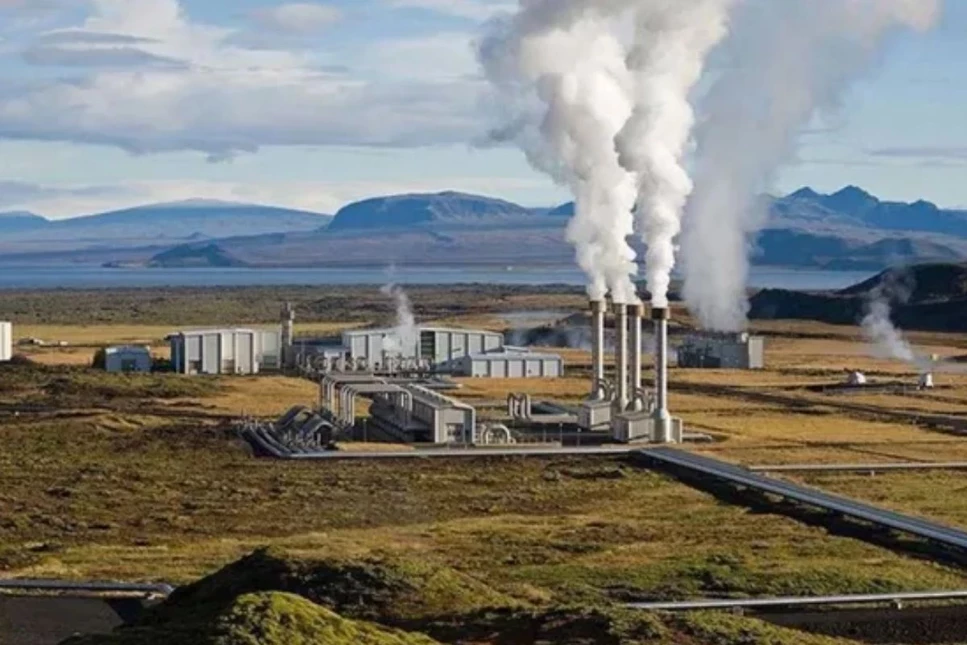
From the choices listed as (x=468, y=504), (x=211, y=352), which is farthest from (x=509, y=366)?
(x=468, y=504)

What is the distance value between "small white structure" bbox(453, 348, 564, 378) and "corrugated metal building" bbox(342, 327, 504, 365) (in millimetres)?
2134

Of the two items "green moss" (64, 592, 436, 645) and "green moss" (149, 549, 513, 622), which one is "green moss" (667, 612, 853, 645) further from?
"green moss" (64, 592, 436, 645)

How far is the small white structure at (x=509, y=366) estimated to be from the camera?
281ft

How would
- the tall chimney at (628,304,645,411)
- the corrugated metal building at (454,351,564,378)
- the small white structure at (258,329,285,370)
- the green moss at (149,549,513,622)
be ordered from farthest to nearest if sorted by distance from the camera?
1. the small white structure at (258,329,285,370)
2. the corrugated metal building at (454,351,564,378)
3. the tall chimney at (628,304,645,411)
4. the green moss at (149,549,513,622)

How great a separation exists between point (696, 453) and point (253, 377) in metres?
34.8

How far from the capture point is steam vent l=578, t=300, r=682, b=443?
2208 inches

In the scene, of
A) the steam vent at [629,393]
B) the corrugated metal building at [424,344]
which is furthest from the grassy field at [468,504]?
the corrugated metal building at [424,344]

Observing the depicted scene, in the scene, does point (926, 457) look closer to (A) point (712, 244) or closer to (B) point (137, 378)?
(B) point (137, 378)

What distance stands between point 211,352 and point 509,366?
13.3 metres

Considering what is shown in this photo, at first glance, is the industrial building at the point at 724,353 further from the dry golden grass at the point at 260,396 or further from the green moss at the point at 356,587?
the green moss at the point at 356,587

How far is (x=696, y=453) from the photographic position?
A: 52.9m

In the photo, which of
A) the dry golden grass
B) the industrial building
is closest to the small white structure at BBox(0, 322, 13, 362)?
the dry golden grass

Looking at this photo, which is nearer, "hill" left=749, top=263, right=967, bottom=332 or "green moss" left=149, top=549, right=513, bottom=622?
"green moss" left=149, top=549, right=513, bottom=622

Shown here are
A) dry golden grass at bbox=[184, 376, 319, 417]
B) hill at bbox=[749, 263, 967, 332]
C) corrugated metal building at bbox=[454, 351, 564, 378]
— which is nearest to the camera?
dry golden grass at bbox=[184, 376, 319, 417]
